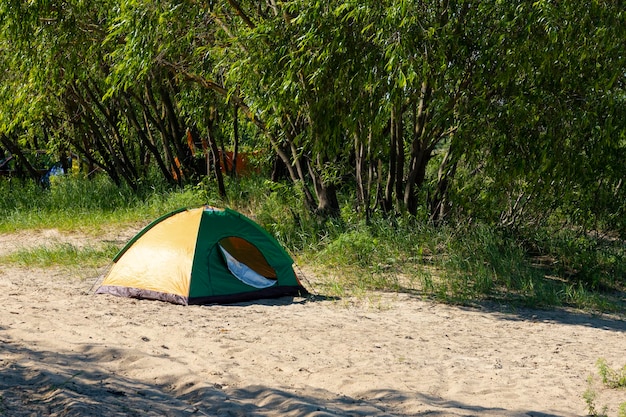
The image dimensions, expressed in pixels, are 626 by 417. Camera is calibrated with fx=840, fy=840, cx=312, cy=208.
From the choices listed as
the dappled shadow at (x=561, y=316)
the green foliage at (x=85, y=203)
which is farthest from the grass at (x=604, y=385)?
the green foliage at (x=85, y=203)

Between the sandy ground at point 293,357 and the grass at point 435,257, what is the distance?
0.58m

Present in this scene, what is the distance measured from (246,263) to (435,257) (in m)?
2.87

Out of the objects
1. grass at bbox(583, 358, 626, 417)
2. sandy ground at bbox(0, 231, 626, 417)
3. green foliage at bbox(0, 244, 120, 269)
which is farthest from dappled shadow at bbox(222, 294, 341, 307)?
grass at bbox(583, 358, 626, 417)

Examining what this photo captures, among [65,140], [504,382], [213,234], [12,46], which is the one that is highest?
[12,46]

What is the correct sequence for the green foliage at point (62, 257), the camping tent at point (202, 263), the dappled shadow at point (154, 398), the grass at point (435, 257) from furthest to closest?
the green foliage at point (62, 257) → the grass at point (435, 257) → the camping tent at point (202, 263) → the dappled shadow at point (154, 398)

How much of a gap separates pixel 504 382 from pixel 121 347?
10.8ft

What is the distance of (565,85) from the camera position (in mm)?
10453

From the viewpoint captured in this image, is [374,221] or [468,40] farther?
[374,221]

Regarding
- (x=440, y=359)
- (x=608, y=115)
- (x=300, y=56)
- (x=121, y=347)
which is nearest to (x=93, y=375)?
(x=121, y=347)

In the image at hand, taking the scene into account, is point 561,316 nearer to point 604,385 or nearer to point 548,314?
point 548,314

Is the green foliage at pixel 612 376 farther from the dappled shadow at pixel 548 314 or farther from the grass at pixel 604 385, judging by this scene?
the dappled shadow at pixel 548 314

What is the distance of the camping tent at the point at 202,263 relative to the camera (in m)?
9.73

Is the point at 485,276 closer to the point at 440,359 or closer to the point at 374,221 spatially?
the point at 374,221

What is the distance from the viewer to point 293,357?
24.6ft
